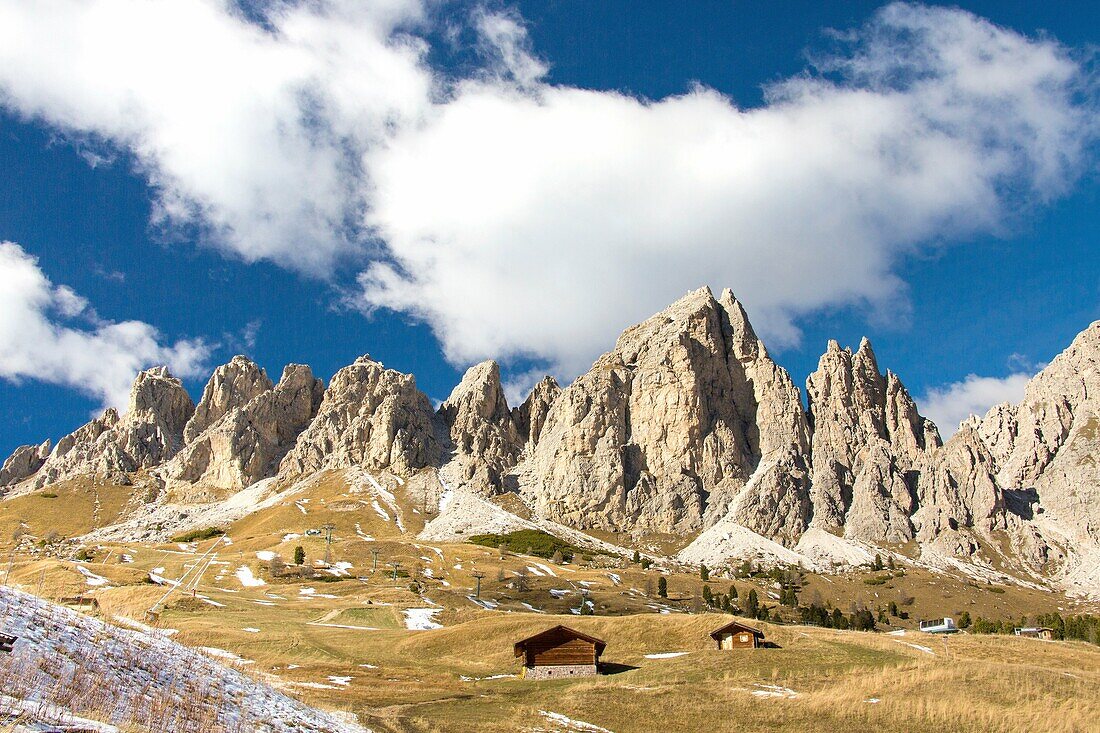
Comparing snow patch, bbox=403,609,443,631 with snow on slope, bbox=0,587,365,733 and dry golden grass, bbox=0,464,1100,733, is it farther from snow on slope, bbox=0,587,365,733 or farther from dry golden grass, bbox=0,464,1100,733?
snow on slope, bbox=0,587,365,733

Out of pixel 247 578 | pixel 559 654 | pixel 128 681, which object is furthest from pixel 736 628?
pixel 247 578

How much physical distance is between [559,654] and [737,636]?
18171 millimetres

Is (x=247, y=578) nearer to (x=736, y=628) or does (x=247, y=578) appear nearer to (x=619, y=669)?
(x=619, y=669)

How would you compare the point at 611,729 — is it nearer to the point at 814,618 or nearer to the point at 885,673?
the point at 885,673

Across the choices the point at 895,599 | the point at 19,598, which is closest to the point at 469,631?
the point at 19,598

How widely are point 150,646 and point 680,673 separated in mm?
37369

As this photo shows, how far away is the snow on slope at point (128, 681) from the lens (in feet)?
45.1

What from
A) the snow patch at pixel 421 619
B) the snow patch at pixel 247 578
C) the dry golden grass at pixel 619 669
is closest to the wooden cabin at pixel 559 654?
the dry golden grass at pixel 619 669

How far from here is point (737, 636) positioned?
2462 inches

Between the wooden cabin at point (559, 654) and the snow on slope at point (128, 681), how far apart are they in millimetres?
34841

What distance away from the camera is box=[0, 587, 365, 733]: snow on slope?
541 inches

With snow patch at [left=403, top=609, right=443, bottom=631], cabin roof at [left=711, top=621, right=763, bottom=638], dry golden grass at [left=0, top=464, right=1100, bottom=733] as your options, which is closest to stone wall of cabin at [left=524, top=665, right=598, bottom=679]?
dry golden grass at [left=0, top=464, right=1100, bottom=733]

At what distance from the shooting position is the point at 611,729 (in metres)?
33.4

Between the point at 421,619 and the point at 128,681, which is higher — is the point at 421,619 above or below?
below
